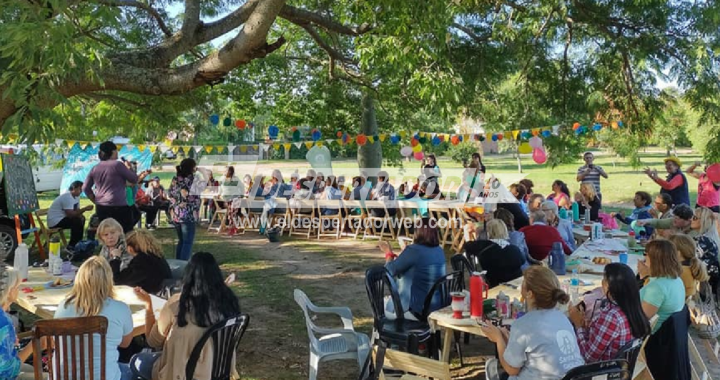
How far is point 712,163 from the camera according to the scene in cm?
909

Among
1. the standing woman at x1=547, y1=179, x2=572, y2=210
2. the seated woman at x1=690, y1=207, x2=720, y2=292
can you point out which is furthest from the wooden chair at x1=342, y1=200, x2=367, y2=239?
the seated woman at x1=690, y1=207, x2=720, y2=292

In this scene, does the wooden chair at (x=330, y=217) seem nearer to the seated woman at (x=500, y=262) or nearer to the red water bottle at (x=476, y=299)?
the seated woman at (x=500, y=262)

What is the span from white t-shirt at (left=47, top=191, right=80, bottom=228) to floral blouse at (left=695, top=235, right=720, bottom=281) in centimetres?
882

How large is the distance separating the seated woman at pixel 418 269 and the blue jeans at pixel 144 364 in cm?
189

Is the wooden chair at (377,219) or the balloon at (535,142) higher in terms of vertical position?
the balloon at (535,142)

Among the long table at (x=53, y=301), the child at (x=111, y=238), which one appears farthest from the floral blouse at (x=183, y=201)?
the long table at (x=53, y=301)

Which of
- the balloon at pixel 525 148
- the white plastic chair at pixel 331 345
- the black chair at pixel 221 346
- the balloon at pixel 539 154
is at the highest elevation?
the balloon at pixel 525 148

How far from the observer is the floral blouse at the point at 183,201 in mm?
7367

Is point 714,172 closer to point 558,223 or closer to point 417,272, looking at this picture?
point 558,223

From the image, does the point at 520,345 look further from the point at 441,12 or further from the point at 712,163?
the point at 712,163

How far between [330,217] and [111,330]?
8.64 meters

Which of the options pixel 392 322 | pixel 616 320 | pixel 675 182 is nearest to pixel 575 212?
pixel 675 182

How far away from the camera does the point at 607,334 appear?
3.22 meters

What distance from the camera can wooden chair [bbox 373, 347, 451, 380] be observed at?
2.75 metres
